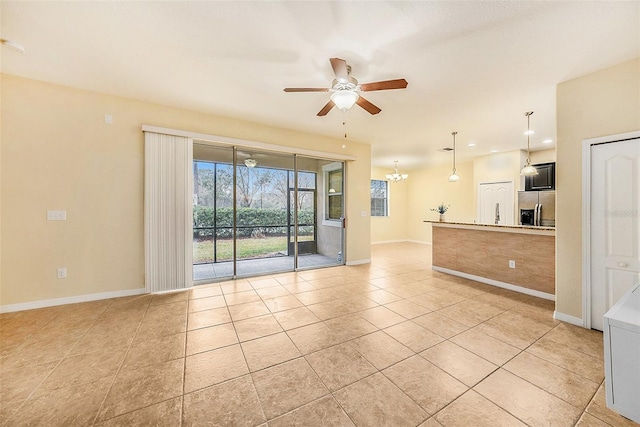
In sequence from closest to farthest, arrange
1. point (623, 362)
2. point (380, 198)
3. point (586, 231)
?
1. point (623, 362)
2. point (586, 231)
3. point (380, 198)

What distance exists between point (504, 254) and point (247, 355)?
442 centimetres

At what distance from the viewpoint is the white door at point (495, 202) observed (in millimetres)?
6547

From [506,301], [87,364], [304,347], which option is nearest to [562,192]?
[506,301]

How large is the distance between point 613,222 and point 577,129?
3.67 feet

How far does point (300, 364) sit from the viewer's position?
2090 millimetres

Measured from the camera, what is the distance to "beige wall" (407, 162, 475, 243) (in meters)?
8.16

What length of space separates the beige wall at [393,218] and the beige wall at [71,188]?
706cm

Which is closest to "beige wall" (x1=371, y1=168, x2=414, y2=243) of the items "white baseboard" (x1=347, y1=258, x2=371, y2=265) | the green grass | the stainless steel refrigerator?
"white baseboard" (x1=347, y1=258, x2=371, y2=265)

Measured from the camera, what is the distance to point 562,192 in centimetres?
292

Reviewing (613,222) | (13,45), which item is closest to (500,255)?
(613,222)

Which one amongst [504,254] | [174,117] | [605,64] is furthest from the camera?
[504,254]

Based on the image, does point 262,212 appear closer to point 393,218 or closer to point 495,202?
point 393,218

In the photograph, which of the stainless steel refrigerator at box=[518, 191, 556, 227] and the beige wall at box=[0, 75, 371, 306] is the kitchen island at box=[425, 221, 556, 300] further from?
the beige wall at box=[0, 75, 371, 306]

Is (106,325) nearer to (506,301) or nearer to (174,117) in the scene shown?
(174,117)
